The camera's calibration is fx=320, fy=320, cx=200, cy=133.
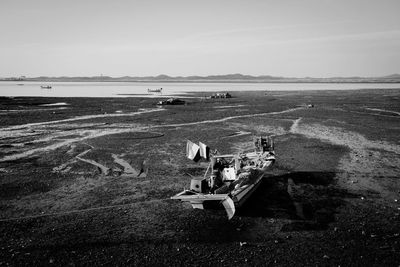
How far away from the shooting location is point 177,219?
1256cm

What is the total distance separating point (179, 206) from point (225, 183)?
2.36 meters

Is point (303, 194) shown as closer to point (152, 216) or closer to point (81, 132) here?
point (152, 216)

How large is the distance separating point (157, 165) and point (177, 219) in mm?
7406

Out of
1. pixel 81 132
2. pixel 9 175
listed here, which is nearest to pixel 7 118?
pixel 81 132

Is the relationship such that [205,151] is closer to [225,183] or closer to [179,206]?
[225,183]

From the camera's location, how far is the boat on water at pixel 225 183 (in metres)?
12.6

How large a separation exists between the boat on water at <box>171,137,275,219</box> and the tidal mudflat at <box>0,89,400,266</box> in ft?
1.88

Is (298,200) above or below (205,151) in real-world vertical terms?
below

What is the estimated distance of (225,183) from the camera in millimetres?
14578

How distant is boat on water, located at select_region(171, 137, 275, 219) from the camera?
497 inches

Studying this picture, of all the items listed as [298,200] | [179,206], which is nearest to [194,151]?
[179,206]

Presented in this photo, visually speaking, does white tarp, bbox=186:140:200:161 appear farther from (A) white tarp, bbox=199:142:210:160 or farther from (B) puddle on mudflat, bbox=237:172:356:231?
(B) puddle on mudflat, bbox=237:172:356:231

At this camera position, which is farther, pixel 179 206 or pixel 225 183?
pixel 225 183

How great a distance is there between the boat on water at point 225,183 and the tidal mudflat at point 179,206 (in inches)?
22.5
